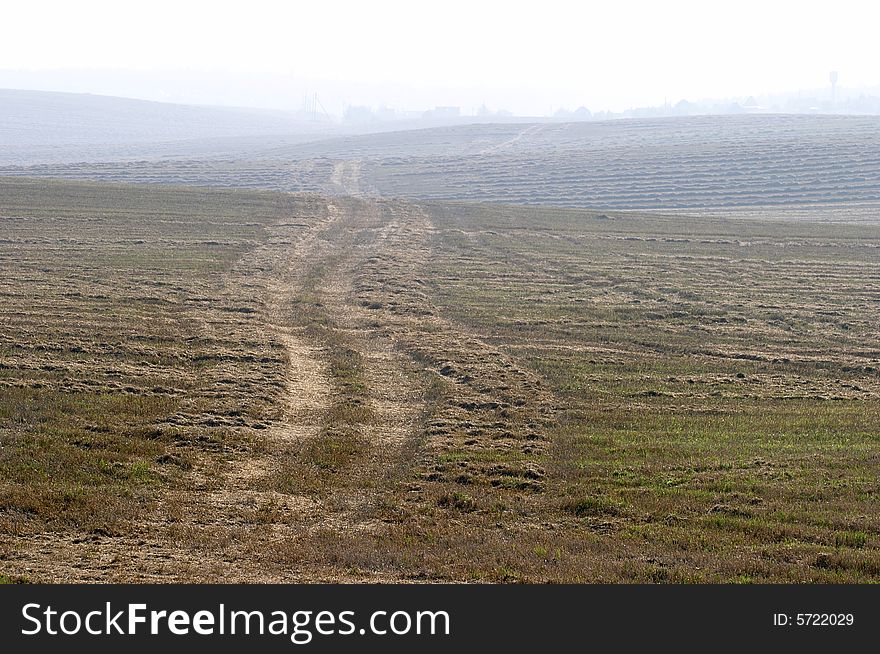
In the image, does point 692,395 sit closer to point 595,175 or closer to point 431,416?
point 431,416

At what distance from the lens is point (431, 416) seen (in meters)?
21.1

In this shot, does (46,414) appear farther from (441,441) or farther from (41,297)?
(41,297)

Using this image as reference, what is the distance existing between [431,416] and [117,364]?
30.3ft

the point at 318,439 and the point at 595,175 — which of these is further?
the point at 595,175

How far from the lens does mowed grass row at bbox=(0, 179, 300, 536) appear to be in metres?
15.6

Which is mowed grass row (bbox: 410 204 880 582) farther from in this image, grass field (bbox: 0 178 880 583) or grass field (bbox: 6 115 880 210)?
grass field (bbox: 6 115 880 210)

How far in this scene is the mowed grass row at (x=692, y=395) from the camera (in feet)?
43.9

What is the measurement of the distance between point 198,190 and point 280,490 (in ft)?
180

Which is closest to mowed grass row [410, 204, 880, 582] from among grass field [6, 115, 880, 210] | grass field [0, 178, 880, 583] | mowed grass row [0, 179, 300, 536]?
grass field [0, 178, 880, 583]

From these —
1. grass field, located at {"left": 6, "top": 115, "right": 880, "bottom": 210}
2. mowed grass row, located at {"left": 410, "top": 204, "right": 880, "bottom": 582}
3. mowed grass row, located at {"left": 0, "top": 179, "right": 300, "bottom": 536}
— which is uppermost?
grass field, located at {"left": 6, "top": 115, "right": 880, "bottom": 210}

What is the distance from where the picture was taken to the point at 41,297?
32844mm

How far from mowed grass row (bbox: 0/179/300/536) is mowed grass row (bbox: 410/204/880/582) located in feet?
20.7

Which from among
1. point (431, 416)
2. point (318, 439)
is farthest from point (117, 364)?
point (431, 416)

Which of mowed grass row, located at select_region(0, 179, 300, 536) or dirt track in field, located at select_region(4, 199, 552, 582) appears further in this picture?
mowed grass row, located at select_region(0, 179, 300, 536)
